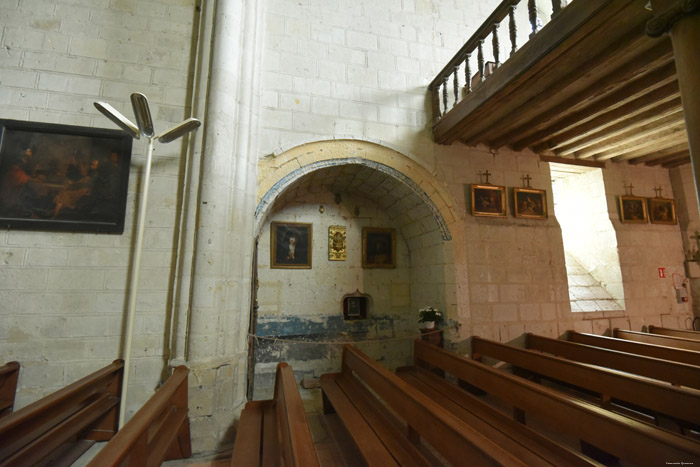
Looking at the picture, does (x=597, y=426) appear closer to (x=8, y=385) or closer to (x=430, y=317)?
(x=430, y=317)

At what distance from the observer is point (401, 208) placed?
461 cm

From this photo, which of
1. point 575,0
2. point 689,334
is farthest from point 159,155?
point 689,334

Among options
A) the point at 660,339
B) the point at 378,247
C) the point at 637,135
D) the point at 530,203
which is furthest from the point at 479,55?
the point at 660,339

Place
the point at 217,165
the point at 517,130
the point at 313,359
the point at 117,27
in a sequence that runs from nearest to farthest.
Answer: the point at 217,165, the point at 117,27, the point at 517,130, the point at 313,359

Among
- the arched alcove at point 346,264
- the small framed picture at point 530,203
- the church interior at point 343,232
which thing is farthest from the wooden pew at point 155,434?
the small framed picture at point 530,203

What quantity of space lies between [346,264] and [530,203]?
108 inches

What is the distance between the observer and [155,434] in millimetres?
1938

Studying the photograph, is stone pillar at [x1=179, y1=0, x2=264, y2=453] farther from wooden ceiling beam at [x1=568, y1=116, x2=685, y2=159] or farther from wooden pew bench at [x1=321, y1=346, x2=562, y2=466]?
wooden ceiling beam at [x1=568, y1=116, x2=685, y2=159]

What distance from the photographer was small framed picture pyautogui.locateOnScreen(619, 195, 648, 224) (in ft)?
16.3

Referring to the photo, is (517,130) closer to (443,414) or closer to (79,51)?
(443,414)

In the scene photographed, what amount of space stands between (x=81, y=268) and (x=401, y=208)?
3658 mm

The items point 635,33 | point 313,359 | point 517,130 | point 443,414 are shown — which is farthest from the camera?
point 313,359

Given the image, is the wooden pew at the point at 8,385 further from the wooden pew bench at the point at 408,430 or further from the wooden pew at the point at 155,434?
the wooden pew bench at the point at 408,430

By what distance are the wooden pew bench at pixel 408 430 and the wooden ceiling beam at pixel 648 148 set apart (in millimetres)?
4573
